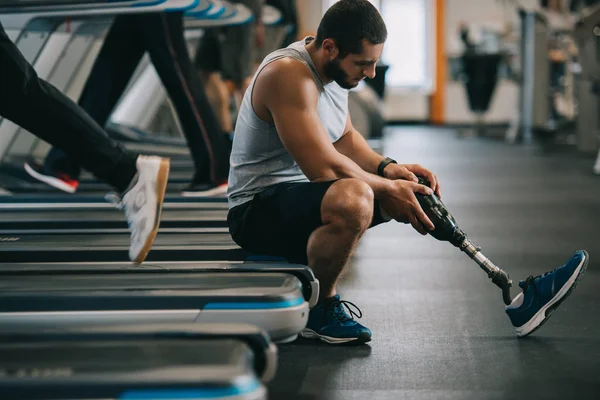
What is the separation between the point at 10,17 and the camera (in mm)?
3457

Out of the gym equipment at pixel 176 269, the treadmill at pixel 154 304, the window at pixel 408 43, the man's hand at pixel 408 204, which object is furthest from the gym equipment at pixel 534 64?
the treadmill at pixel 154 304

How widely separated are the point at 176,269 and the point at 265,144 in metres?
0.42

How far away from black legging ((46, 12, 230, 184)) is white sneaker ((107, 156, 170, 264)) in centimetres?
133

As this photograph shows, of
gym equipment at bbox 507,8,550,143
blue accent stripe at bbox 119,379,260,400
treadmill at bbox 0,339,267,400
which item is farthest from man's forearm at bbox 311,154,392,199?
gym equipment at bbox 507,8,550,143

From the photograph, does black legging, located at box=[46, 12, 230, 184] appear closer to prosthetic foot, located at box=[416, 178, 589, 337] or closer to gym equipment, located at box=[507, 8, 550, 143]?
prosthetic foot, located at box=[416, 178, 589, 337]

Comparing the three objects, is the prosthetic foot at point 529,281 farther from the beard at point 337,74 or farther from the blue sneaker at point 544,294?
the beard at point 337,74

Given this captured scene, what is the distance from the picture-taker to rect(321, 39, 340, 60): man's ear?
7.36 feet

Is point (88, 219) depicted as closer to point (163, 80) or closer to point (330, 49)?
point (163, 80)

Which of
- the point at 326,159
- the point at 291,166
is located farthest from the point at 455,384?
the point at 291,166

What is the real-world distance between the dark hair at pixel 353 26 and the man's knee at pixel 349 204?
0.35 m

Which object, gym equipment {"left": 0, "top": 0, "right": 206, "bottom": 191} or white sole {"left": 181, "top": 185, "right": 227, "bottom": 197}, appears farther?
white sole {"left": 181, "top": 185, "right": 227, "bottom": 197}

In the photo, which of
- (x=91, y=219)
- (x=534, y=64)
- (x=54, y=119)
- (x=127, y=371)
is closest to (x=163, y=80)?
(x=91, y=219)

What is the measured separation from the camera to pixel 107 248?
241 cm

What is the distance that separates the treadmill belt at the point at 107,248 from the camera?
7.64 ft
